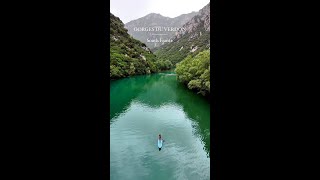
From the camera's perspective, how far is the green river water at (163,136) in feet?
25.0

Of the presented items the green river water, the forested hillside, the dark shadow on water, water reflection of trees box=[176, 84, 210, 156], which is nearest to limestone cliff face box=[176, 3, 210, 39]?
the forested hillside

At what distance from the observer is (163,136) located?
433 inches

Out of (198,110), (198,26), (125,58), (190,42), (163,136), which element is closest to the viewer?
(163,136)

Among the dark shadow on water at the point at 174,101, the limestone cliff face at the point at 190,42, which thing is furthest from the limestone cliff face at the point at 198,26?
the dark shadow on water at the point at 174,101

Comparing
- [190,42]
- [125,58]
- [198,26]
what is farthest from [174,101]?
[198,26]

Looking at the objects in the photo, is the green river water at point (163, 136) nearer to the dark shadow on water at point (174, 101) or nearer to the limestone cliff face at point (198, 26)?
the dark shadow on water at point (174, 101)

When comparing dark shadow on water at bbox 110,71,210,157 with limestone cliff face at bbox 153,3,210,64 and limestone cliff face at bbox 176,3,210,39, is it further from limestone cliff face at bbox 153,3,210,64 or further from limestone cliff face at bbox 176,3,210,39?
limestone cliff face at bbox 176,3,210,39

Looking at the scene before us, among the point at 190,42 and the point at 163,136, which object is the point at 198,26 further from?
the point at 163,136

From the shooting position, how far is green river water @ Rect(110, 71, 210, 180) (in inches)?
301
